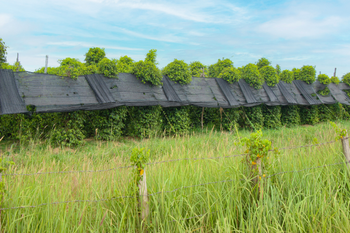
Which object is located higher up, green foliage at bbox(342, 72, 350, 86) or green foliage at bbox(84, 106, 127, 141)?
green foliage at bbox(342, 72, 350, 86)

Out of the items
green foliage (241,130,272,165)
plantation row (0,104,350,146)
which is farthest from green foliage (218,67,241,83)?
green foliage (241,130,272,165)

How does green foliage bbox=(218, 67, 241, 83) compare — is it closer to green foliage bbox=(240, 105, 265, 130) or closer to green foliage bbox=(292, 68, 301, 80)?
green foliage bbox=(240, 105, 265, 130)

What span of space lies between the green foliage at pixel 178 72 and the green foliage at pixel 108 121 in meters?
2.35

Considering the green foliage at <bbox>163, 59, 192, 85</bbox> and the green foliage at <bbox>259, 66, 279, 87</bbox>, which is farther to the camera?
the green foliage at <bbox>259, 66, 279, 87</bbox>

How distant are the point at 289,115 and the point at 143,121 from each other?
7.84 meters

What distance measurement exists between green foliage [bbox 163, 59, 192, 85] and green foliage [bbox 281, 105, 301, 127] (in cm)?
581

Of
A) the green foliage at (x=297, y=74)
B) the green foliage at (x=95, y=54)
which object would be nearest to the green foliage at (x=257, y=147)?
the green foliage at (x=95, y=54)

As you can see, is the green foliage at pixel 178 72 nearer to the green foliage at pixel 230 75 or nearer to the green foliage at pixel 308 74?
the green foliage at pixel 230 75

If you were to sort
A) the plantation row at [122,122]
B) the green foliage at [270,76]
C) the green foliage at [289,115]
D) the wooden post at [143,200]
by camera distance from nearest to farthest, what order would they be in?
the wooden post at [143,200] < the plantation row at [122,122] < the green foliage at [270,76] < the green foliage at [289,115]

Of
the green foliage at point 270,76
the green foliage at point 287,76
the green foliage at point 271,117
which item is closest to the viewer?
the green foliage at point 271,117

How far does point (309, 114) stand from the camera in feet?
40.7

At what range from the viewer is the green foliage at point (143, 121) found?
786cm

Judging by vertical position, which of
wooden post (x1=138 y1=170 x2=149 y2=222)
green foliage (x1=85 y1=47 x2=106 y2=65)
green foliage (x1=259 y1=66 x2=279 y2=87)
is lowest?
wooden post (x1=138 y1=170 x2=149 y2=222)

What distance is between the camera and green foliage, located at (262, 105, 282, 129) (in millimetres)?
10766
